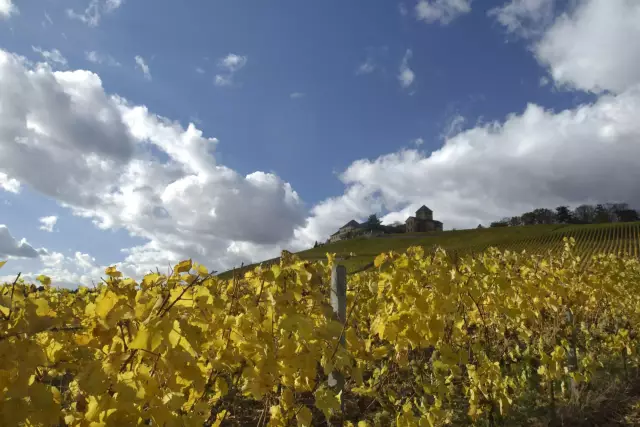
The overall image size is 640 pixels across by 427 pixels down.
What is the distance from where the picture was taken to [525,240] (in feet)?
158

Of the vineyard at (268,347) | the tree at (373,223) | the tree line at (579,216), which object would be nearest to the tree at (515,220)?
the tree line at (579,216)

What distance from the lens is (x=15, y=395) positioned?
48.8 inches

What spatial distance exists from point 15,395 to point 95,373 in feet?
0.71

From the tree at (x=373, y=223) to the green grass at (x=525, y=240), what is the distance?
26158mm

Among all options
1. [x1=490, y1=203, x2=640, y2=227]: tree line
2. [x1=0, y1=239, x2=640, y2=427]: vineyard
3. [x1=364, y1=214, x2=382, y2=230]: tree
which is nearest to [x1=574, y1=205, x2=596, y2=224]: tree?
[x1=490, y1=203, x2=640, y2=227]: tree line

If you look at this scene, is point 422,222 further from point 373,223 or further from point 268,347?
point 268,347

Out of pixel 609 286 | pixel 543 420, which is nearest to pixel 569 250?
pixel 609 286

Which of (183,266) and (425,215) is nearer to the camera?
(183,266)

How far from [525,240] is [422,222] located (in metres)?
41.1

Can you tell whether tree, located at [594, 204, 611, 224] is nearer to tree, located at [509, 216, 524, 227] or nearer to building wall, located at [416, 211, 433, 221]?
tree, located at [509, 216, 524, 227]

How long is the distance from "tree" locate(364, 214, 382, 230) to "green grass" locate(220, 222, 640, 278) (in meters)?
26.2

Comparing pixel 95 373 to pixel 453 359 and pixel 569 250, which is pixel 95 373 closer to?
pixel 453 359

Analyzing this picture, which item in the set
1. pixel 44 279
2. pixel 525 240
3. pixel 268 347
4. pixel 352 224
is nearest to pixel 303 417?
pixel 268 347

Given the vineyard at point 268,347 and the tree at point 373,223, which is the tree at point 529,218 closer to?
the tree at point 373,223
